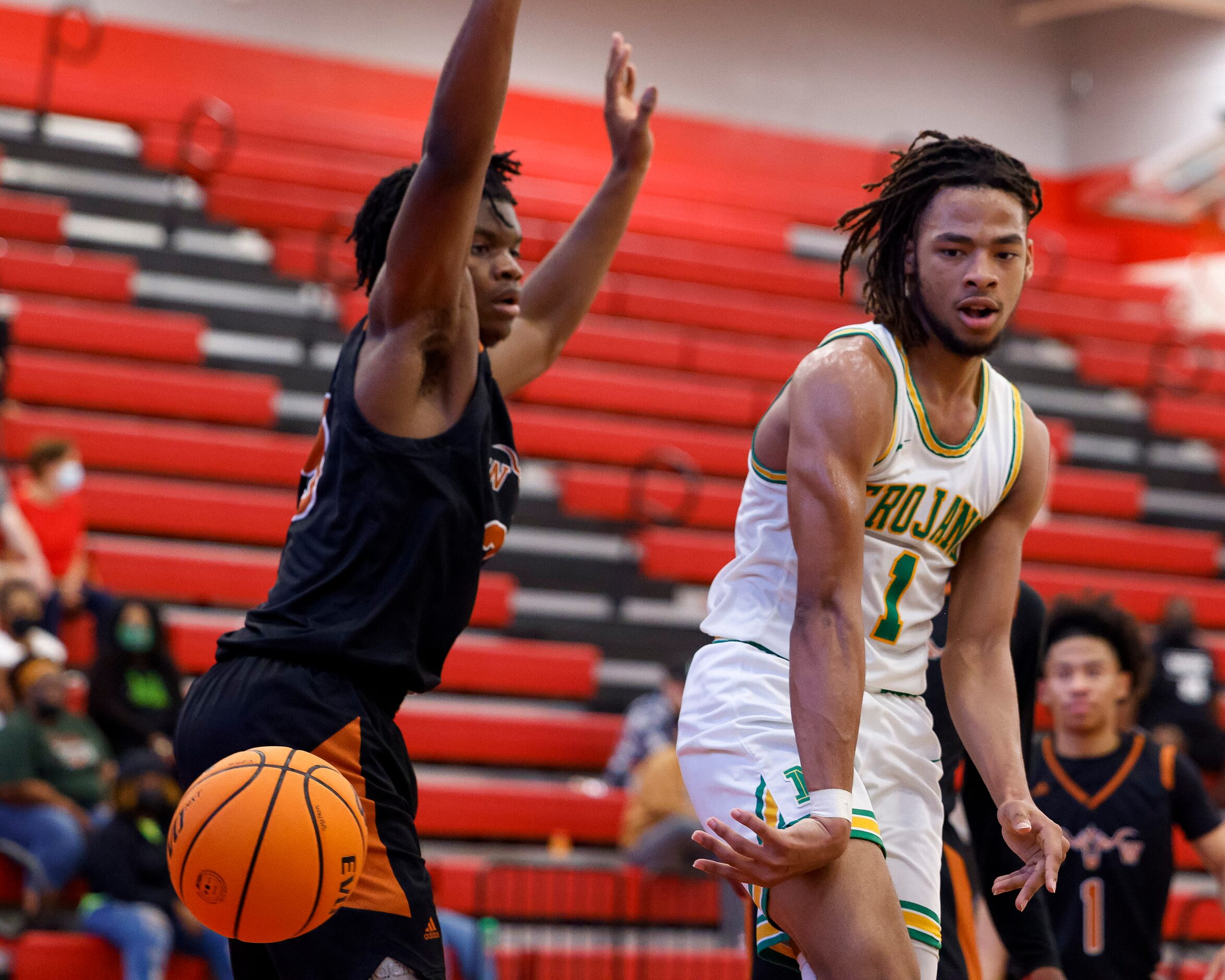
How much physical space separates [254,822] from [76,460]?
6.78 metres

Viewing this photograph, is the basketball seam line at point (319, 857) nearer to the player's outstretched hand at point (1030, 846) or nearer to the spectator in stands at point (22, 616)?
the player's outstretched hand at point (1030, 846)

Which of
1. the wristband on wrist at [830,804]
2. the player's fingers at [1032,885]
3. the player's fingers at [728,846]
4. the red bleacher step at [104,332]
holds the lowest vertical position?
the player's fingers at [1032,885]

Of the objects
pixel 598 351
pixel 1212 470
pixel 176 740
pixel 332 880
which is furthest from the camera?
pixel 1212 470

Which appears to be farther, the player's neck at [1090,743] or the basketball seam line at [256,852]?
the player's neck at [1090,743]

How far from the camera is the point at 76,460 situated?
8703 mm

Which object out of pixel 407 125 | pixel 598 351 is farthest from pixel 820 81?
pixel 598 351

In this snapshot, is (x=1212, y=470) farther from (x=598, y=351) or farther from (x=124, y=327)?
(x=124, y=327)

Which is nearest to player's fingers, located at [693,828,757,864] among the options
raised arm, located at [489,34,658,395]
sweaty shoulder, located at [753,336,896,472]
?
sweaty shoulder, located at [753,336,896,472]

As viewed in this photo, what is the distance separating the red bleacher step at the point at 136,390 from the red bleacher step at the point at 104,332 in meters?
0.12

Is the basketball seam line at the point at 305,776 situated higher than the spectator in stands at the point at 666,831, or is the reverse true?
the basketball seam line at the point at 305,776

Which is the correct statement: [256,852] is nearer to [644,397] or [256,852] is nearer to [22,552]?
[22,552]

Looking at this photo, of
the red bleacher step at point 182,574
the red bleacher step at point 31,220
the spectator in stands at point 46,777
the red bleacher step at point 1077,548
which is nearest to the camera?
the spectator in stands at point 46,777

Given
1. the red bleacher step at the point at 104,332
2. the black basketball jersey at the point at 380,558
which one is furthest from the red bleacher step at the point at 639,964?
the red bleacher step at the point at 104,332

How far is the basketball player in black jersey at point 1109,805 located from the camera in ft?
14.2
